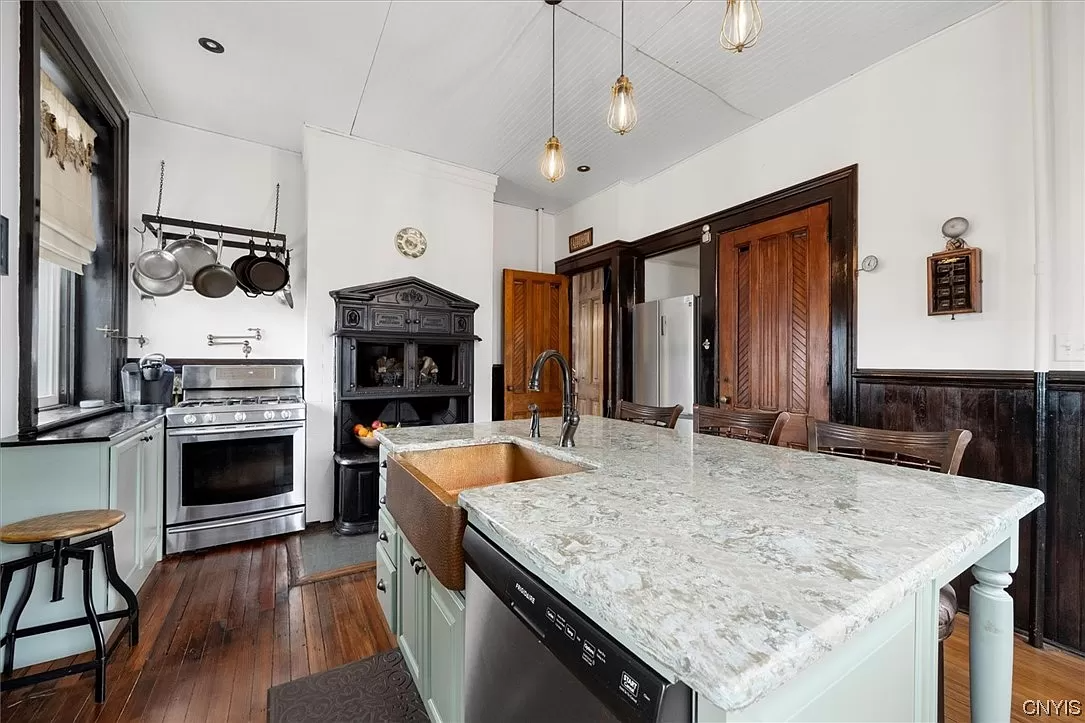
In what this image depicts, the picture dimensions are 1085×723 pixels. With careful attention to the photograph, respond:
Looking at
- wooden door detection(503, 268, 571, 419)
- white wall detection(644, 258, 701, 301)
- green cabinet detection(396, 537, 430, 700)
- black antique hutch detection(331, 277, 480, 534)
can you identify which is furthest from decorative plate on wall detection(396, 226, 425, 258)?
green cabinet detection(396, 537, 430, 700)

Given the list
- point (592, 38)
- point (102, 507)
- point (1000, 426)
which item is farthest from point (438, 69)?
point (1000, 426)

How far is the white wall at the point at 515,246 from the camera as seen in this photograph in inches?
187

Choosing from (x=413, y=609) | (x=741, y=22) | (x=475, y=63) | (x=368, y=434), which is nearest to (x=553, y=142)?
(x=741, y=22)

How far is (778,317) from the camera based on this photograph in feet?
10.0

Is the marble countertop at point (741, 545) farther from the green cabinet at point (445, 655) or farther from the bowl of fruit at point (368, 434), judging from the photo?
the bowl of fruit at point (368, 434)

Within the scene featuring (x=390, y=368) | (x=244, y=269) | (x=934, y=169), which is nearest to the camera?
(x=934, y=169)

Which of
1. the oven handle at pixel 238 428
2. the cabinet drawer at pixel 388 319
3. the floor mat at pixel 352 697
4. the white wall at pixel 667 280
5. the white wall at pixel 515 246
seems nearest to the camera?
the floor mat at pixel 352 697

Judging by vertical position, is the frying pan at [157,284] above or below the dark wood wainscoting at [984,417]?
above

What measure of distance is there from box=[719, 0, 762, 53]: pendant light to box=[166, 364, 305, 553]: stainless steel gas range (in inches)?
125

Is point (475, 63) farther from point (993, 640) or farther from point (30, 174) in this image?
point (993, 640)

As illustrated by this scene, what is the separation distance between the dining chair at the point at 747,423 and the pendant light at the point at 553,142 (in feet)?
4.51

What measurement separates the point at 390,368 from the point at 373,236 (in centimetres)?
108

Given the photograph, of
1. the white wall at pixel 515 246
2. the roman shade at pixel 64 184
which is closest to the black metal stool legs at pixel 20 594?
the roman shade at pixel 64 184

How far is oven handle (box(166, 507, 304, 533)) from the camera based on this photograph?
9.25ft
